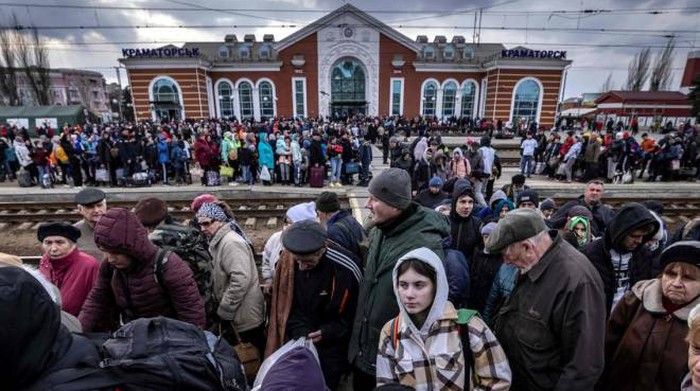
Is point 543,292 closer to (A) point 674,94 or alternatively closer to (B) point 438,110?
(B) point 438,110

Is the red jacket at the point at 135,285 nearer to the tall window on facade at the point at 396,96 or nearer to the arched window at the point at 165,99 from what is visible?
the arched window at the point at 165,99

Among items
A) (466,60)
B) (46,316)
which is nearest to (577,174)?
(46,316)

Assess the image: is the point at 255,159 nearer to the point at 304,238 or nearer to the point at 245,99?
the point at 304,238

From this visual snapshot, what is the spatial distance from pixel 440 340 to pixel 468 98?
37.9 meters

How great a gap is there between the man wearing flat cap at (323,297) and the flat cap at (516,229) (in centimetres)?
114

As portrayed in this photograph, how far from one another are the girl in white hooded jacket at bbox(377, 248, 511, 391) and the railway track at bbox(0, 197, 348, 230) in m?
7.07

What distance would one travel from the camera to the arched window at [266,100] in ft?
116

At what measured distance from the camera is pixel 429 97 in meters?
36.2

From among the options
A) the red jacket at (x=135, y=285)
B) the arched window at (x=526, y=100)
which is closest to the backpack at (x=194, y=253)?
the red jacket at (x=135, y=285)

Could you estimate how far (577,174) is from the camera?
504 inches

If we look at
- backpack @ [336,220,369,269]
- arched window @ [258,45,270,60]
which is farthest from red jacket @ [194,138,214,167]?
arched window @ [258,45,270,60]

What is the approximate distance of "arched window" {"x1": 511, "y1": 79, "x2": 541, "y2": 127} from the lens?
33.1 meters

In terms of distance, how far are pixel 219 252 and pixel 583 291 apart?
2.77 meters

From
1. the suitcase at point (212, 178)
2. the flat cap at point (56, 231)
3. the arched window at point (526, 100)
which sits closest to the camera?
the flat cap at point (56, 231)
